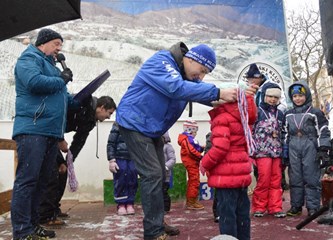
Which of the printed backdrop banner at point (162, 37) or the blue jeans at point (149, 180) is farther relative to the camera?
the printed backdrop banner at point (162, 37)

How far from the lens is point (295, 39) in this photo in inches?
827

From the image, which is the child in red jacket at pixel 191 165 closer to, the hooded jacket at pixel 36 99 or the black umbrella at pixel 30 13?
the hooded jacket at pixel 36 99

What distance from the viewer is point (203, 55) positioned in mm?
3201

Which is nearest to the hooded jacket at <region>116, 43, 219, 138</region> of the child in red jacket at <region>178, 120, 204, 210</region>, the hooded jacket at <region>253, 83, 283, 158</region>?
the hooded jacket at <region>253, 83, 283, 158</region>

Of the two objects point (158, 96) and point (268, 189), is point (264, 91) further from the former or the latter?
point (158, 96)

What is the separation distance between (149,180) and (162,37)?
506 cm

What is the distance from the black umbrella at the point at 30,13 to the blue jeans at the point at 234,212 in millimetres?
1697

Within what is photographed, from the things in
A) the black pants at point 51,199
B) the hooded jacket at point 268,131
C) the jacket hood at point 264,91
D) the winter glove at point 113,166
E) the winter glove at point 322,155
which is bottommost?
the black pants at point 51,199

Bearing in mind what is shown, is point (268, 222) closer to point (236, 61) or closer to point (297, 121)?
point (297, 121)

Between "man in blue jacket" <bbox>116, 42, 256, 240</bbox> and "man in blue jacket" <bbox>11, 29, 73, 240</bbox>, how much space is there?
638mm

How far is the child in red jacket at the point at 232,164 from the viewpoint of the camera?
298cm

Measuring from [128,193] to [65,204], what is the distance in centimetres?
182

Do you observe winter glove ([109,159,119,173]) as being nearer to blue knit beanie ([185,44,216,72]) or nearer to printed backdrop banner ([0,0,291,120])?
printed backdrop banner ([0,0,291,120])

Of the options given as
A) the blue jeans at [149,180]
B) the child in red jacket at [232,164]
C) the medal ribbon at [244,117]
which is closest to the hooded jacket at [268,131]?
the child in red jacket at [232,164]
